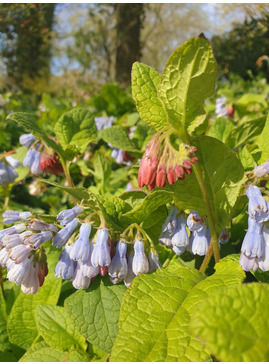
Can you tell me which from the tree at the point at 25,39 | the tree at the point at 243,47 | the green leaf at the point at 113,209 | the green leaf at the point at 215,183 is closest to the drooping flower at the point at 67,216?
the green leaf at the point at 113,209

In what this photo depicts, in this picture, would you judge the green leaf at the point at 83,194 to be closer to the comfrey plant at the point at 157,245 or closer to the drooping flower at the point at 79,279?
the comfrey plant at the point at 157,245

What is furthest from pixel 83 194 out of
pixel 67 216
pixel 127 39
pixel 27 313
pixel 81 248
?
pixel 127 39

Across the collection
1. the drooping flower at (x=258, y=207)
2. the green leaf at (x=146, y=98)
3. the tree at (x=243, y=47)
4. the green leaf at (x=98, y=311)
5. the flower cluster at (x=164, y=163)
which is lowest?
the tree at (x=243, y=47)

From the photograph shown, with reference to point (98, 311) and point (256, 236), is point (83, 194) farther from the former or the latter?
point (256, 236)

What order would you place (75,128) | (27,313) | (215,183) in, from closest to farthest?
(215,183) < (27,313) < (75,128)

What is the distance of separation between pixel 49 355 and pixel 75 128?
107cm

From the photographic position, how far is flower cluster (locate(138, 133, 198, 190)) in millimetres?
1057

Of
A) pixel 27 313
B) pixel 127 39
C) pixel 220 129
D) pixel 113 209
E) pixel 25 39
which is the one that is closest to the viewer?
pixel 113 209

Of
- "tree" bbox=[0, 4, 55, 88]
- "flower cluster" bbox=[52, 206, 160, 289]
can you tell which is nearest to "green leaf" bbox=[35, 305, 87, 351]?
"flower cluster" bbox=[52, 206, 160, 289]

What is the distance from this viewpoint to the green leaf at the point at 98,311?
46.9 inches

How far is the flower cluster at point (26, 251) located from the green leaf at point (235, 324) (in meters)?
0.66

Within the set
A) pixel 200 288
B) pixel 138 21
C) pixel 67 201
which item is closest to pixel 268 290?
pixel 200 288

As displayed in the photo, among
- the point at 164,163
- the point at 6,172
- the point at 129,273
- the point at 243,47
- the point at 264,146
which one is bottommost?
the point at 243,47

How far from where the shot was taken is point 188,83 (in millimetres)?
1070
